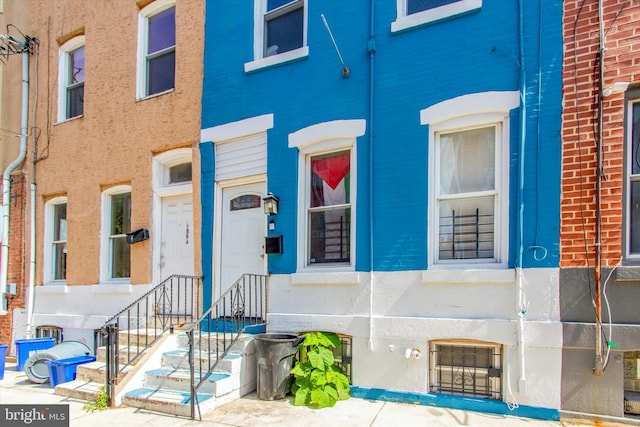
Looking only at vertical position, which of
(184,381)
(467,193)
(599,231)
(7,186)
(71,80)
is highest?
(71,80)

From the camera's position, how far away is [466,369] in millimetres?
4879

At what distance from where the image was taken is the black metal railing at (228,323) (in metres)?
5.37

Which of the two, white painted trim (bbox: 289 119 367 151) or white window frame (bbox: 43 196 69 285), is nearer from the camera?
white painted trim (bbox: 289 119 367 151)

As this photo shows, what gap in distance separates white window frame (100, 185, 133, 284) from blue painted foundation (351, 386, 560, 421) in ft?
17.3

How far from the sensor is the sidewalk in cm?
441

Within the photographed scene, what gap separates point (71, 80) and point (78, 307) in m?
A: 4.77

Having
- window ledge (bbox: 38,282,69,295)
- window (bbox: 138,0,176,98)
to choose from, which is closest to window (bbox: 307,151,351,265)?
window (bbox: 138,0,176,98)

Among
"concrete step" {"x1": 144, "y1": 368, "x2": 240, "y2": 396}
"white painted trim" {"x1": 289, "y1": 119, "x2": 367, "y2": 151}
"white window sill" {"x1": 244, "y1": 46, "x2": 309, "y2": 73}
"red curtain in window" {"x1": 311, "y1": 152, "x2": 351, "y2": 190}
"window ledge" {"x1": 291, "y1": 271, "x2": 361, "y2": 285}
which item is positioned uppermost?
"white window sill" {"x1": 244, "y1": 46, "x2": 309, "y2": 73}

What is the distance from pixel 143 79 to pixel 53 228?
3837mm

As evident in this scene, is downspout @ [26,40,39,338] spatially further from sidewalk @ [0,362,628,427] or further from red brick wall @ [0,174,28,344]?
sidewalk @ [0,362,628,427]

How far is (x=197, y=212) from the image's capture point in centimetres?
689

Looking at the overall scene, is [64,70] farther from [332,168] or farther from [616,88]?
[616,88]

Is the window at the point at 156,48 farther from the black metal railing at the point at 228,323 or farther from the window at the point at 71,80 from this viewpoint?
the black metal railing at the point at 228,323

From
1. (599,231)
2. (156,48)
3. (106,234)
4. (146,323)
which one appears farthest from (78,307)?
(599,231)
